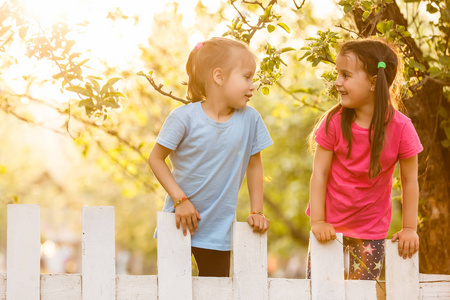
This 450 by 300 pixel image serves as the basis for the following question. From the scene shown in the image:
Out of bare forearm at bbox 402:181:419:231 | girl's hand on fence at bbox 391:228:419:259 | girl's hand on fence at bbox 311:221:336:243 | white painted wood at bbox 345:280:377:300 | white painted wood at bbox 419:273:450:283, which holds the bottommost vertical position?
white painted wood at bbox 345:280:377:300

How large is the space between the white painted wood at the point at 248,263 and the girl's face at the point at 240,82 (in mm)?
589

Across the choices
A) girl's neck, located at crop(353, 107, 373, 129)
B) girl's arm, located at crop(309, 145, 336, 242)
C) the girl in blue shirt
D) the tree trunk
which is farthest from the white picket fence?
the tree trunk

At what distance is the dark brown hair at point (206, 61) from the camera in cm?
281

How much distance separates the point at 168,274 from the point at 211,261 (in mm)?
392

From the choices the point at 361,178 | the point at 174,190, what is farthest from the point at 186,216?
the point at 361,178

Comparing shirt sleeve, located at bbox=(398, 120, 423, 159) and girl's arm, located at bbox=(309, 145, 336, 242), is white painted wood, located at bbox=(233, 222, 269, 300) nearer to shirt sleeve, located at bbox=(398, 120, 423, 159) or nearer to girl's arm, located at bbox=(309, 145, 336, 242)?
girl's arm, located at bbox=(309, 145, 336, 242)

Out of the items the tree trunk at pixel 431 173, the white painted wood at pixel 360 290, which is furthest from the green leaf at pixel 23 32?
the white painted wood at pixel 360 290

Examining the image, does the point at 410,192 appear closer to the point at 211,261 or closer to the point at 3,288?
the point at 211,261

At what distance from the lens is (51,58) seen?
2.91 m

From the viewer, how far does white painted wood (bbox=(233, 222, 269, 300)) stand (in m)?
2.42

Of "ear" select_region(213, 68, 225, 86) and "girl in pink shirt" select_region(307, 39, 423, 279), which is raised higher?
"ear" select_region(213, 68, 225, 86)

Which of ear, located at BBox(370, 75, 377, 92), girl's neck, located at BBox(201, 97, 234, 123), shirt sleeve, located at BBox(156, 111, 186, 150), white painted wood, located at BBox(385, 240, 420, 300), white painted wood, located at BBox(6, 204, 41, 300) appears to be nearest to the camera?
white painted wood, located at BBox(6, 204, 41, 300)

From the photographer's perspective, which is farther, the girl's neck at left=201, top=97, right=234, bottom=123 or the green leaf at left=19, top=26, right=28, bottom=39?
the green leaf at left=19, top=26, right=28, bottom=39

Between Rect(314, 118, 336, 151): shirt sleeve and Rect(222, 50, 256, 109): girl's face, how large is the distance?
376 mm
